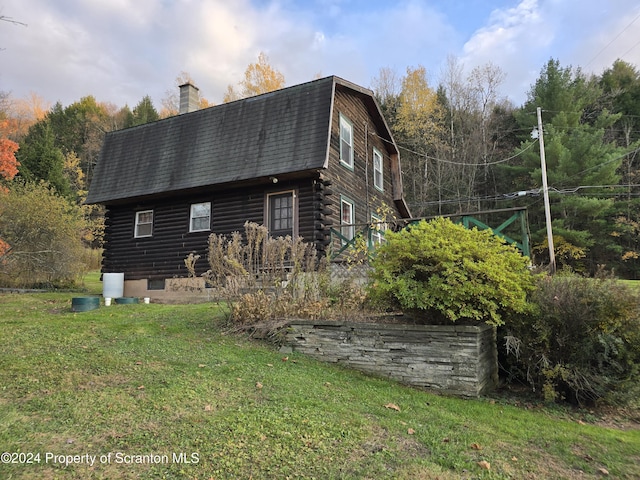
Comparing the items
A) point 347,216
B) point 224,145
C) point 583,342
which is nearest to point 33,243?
point 224,145

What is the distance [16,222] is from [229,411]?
16.4 meters

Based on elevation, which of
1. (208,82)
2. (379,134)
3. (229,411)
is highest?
(208,82)

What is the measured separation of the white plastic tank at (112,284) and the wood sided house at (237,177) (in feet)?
1.99

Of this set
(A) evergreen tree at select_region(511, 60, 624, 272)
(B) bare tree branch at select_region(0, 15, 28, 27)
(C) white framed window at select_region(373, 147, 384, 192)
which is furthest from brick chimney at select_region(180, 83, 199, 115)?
(A) evergreen tree at select_region(511, 60, 624, 272)

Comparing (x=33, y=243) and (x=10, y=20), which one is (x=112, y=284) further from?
(x=10, y=20)

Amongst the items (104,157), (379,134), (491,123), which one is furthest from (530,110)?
(104,157)

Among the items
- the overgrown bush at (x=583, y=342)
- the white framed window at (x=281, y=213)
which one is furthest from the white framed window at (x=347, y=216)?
the overgrown bush at (x=583, y=342)

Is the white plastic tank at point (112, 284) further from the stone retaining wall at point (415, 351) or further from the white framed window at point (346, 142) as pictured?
the stone retaining wall at point (415, 351)

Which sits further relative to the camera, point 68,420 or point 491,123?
point 491,123

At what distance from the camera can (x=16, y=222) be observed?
51.1ft

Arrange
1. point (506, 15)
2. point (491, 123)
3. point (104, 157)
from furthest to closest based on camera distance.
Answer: point (491, 123), point (104, 157), point (506, 15)

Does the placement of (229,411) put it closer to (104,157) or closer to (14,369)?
(14,369)

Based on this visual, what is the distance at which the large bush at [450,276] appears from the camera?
5.40 metres

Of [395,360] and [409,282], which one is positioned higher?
[409,282]
